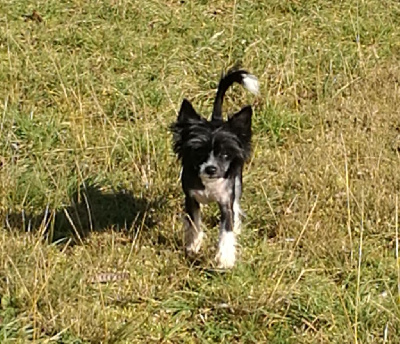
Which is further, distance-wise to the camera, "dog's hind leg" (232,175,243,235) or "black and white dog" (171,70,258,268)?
"dog's hind leg" (232,175,243,235)

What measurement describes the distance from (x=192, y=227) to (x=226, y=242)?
247mm

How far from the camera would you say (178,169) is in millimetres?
6199

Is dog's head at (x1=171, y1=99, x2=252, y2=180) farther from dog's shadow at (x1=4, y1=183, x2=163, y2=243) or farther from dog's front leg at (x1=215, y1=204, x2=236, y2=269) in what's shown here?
dog's shadow at (x1=4, y1=183, x2=163, y2=243)

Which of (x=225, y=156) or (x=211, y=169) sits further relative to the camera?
(x=225, y=156)

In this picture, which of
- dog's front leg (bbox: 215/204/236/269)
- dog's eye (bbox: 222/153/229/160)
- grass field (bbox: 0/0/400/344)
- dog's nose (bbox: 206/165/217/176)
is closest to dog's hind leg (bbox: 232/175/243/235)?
grass field (bbox: 0/0/400/344)

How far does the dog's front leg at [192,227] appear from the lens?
5250 millimetres

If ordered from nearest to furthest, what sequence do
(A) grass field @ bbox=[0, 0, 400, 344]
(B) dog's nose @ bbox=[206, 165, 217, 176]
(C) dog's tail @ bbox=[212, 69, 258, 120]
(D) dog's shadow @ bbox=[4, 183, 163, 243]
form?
(A) grass field @ bbox=[0, 0, 400, 344] < (B) dog's nose @ bbox=[206, 165, 217, 176] < (D) dog's shadow @ bbox=[4, 183, 163, 243] < (C) dog's tail @ bbox=[212, 69, 258, 120]

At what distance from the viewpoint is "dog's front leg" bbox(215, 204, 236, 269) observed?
5.06 m

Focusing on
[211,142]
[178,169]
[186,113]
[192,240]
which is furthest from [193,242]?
[178,169]

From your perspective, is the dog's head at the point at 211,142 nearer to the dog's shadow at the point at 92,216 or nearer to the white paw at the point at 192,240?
the white paw at the point at 192,240

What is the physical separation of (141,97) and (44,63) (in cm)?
103

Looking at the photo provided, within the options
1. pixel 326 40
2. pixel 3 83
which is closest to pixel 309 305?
pixel 3 83

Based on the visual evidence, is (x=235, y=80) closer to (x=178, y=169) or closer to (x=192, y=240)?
(x=178, y=169)

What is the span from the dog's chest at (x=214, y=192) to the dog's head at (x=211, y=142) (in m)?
0.07
